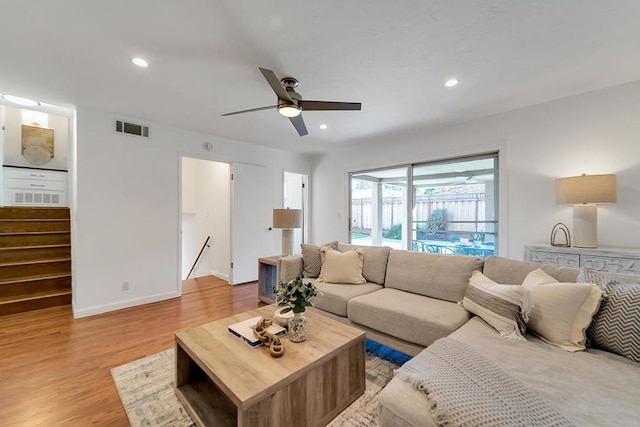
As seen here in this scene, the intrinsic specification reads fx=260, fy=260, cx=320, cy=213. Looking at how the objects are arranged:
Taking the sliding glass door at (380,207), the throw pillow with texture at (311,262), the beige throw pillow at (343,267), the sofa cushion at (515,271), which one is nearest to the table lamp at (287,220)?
the throw pillow with texture at (311,262)

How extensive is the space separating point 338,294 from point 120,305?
9.44ft

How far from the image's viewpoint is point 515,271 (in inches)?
77.4

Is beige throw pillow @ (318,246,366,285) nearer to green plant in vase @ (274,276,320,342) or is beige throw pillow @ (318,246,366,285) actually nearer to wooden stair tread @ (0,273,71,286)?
green plant in vase @ (274,276,320,342)

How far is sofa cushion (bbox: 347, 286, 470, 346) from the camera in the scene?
1.83m

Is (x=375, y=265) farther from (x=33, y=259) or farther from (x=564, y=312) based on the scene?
(x=33, y=259)

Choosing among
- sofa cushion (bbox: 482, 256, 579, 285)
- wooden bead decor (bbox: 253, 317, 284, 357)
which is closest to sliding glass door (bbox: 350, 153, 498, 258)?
sofa cushion (bbox: 482, 256, 579, 285)

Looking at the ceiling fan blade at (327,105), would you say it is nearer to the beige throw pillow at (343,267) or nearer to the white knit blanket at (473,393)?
the beige throw pillow at (343,267)

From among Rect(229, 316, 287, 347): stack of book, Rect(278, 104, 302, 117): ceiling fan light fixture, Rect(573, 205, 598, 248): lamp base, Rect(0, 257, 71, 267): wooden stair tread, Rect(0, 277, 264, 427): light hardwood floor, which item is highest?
Rect(278, 104, 302, 117): ceiling fan light fixture

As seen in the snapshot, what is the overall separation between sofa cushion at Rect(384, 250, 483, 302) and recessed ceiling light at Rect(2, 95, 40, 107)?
4.43 metres

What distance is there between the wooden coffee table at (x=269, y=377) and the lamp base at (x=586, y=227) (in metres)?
2.57

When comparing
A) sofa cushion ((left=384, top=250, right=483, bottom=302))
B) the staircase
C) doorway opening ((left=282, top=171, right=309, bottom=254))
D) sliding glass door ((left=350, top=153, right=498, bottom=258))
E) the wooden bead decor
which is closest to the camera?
the wooden bead decor

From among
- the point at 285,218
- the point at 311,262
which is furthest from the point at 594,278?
the point at 285,218

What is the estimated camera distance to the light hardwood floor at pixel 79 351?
1604mm

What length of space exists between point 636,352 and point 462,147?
2.89 meters
